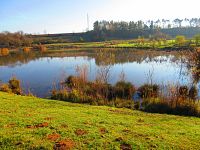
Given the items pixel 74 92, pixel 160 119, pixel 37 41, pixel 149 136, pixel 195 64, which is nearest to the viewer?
pixel 149 136

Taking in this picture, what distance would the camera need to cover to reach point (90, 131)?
802 centimetres

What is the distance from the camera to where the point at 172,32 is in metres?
122

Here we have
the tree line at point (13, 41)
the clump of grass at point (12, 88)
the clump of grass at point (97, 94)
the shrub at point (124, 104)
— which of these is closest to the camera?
the shrub at point (124, 104)

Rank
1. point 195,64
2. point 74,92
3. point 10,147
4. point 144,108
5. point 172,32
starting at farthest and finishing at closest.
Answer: point 172,32, point 195,64, point 74,92, point 144,108, point 10,147

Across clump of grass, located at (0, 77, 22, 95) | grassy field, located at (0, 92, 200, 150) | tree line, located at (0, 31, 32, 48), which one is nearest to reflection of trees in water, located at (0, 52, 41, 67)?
clump of grass, located at (0, 77, 22, 95)

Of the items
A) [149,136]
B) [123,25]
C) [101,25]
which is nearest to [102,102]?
[149,136]

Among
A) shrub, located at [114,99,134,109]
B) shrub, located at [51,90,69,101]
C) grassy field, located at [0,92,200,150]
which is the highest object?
grassy field, located at [0,92,200,150]

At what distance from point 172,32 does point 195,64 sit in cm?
10271

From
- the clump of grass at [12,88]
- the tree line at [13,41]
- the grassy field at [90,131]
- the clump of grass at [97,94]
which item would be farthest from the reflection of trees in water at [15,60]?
the tree line at [13,41]

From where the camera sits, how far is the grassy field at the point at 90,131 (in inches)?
280

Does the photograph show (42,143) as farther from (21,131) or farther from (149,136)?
(149,136)

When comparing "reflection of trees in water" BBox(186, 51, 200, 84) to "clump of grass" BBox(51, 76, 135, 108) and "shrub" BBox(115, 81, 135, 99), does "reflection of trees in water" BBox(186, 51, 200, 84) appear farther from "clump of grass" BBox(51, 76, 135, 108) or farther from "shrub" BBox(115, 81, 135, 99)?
"clump of grass" BBox(51, 76, 135, 108)

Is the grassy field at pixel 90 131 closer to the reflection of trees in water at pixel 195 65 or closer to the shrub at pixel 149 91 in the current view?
the shrub at pixel 149 91

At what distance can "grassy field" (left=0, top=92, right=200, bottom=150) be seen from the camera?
7113 mm
